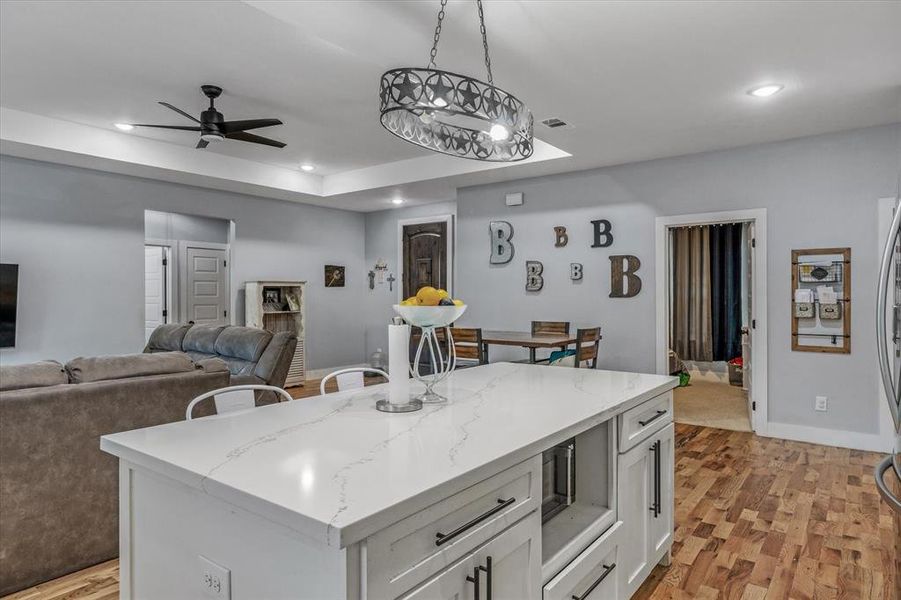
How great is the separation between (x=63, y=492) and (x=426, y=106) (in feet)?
7.11

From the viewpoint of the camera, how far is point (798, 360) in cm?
441

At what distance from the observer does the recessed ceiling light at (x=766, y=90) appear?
336cm

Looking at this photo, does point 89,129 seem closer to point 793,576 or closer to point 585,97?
point 585,97

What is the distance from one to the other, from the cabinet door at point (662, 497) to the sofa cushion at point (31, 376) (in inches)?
97.6

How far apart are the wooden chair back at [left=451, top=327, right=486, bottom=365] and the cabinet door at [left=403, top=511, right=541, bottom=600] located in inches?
127

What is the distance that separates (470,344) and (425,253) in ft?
10.3

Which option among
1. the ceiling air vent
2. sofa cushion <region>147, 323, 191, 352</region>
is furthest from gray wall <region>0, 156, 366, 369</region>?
the ceiling air vent

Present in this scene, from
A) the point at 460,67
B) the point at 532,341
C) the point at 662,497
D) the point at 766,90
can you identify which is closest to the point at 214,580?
the point at 662,497

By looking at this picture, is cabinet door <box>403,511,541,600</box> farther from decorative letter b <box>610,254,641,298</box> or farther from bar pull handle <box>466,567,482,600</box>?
decorative letter b <box>610,254,641,298</box>

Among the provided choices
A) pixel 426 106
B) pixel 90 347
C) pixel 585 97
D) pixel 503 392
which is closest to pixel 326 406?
pixel 503 392

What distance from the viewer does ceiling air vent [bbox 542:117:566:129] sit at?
13.0 feet

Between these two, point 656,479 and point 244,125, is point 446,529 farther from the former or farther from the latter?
point 244,125

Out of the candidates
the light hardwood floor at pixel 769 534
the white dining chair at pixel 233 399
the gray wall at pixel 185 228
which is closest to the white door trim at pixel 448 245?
the gray wall at pixel 185 228

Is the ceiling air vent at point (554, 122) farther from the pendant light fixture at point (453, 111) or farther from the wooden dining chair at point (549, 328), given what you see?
the wooden dining chair at point (549, 328)
